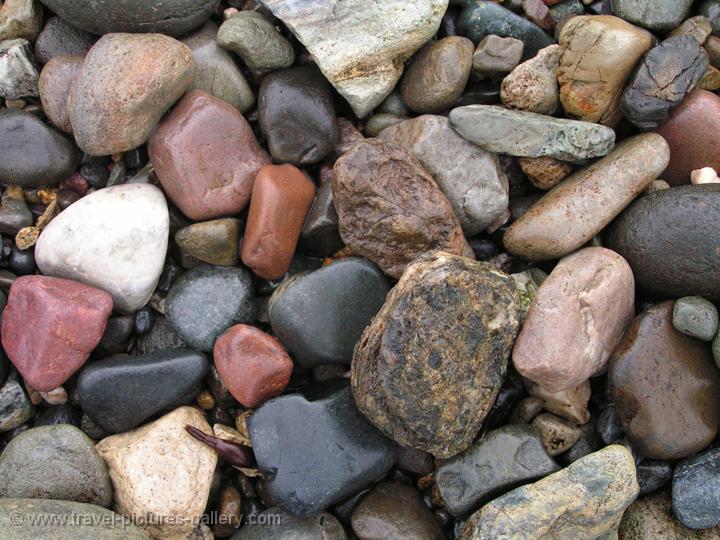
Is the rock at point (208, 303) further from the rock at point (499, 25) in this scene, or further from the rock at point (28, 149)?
the rock at point (499, 25)

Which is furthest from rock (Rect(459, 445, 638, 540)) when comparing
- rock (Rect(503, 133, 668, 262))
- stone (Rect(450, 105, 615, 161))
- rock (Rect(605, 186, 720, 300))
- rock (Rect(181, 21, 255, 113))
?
rock (Rect(181, 21, 255, 113))

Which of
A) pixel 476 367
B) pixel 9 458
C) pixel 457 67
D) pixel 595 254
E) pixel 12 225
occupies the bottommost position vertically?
Result: pixel 9 458

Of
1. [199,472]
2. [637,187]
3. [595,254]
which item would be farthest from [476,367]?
[199,472]

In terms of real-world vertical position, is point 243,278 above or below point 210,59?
below

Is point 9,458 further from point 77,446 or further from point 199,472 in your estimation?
point 199,472

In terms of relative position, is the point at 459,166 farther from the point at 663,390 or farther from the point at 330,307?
the point at 663,390

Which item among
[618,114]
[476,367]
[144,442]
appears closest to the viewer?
[476,367]

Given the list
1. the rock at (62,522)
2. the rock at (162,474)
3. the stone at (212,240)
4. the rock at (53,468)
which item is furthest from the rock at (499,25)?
the rock at (62,522)
